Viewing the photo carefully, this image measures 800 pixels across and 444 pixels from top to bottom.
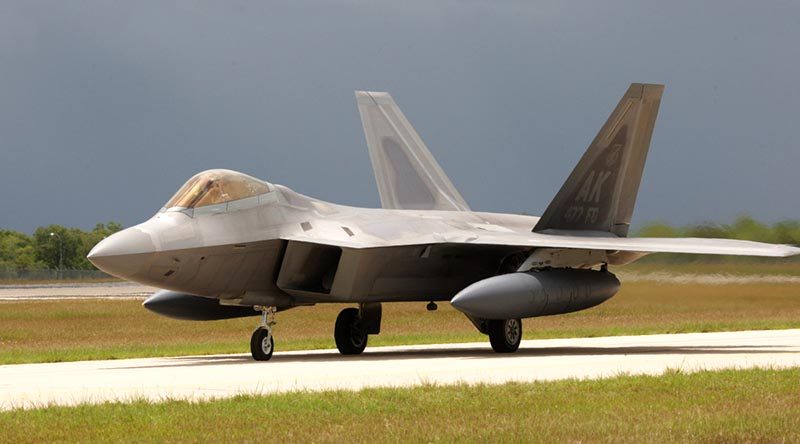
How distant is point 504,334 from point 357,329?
249 centimetres

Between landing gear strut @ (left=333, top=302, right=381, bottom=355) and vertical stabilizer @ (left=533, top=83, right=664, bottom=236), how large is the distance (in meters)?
3.21

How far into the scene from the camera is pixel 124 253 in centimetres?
1588

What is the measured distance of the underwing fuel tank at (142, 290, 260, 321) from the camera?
19391 millimetres

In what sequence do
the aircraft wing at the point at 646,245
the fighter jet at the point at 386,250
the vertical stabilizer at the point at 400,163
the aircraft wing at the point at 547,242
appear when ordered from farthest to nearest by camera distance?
the vertical stabilizer at the point at 400,163 < the aircraft wing at the point at 646,245 < the aircraft wing at the point at 547,242 < the fighter jet at the point at 386,250

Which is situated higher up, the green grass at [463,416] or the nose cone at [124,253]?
the nose cone at [124,253]

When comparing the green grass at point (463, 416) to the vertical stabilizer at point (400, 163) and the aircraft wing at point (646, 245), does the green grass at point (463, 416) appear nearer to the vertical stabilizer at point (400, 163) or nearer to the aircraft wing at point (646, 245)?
the aircraft wing at point (646, 245)

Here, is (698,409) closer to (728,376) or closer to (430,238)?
(728,376)

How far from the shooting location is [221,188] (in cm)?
1731

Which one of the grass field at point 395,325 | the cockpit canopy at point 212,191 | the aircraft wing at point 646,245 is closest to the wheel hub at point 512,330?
the aircraft wing at point 646,245

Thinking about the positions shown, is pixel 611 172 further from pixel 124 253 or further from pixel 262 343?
pixel 124 253

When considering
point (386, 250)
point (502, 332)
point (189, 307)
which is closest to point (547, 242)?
point (502, 332)

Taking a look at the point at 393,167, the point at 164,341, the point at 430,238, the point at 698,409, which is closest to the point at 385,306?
the point at 164,341

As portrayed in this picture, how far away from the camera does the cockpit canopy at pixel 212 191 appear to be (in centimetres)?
1708

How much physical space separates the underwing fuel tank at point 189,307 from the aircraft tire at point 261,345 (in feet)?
5.20
